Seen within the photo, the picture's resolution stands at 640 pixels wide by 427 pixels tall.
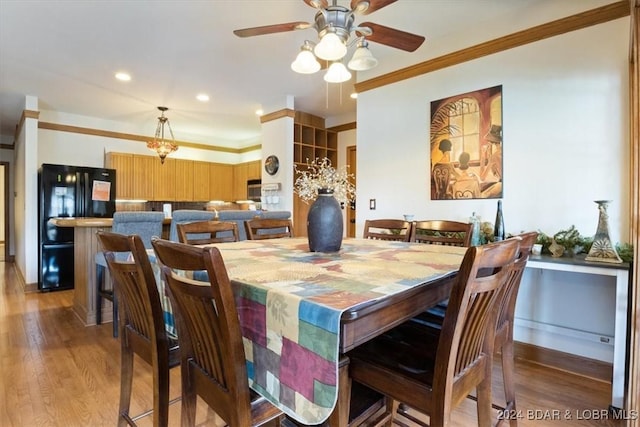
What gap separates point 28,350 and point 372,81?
13.0 feet

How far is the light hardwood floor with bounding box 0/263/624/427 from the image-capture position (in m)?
1.78

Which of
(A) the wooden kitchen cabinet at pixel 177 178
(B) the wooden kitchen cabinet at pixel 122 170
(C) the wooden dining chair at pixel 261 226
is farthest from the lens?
(A) the wooden kitchen cabinet at pixel 177 178

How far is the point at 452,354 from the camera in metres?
0.93

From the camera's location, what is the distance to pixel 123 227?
300 cm

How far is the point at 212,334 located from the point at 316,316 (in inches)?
14.4

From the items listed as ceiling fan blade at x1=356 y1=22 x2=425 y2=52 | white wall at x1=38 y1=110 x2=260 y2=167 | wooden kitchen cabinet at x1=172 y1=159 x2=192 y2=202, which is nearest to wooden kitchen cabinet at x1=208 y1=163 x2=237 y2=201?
wooden kitchen cabinet at x1=172 y1=159 x2=192 y2=202

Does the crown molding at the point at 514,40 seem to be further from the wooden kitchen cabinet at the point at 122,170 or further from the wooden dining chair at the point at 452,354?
the wooden kitchen cabinet at the point at 122,170

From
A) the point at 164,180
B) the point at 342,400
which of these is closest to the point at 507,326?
the point at 342,400

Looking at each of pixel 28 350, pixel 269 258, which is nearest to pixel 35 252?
pixel 28 350

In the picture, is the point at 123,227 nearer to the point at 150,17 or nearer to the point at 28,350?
the point at 28,350

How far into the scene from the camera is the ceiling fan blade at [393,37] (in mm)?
2021

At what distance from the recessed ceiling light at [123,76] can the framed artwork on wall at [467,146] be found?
140 inches

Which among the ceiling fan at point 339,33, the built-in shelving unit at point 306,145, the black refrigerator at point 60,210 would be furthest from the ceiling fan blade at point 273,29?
the black refrigerator at point 60,210

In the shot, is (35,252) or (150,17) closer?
(150,17)
